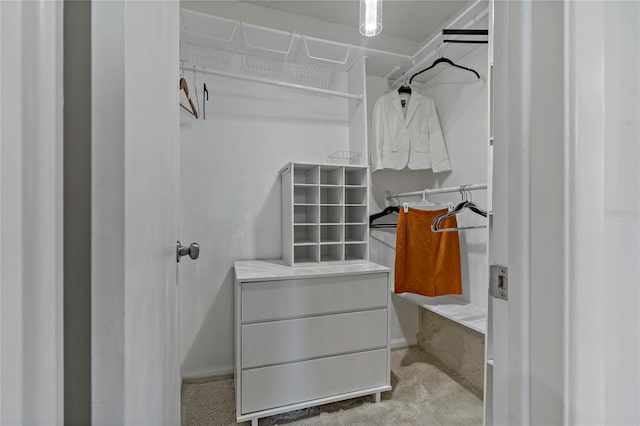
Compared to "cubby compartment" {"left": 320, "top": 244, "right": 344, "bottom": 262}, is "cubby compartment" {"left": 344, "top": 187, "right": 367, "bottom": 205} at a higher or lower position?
higher

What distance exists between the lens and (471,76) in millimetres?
2047

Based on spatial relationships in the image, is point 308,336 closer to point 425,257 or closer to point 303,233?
point 303,233

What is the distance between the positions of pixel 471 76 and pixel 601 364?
2.07 meters

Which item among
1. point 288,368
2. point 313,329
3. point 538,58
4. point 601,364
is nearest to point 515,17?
point 538,58

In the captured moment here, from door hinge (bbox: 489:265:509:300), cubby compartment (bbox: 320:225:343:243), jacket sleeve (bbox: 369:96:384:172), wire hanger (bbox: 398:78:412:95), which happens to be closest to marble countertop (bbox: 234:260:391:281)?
cubby compartment (bbox: 320:225:343:243)

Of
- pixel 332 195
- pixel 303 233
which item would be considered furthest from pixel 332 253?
pixel 332 195

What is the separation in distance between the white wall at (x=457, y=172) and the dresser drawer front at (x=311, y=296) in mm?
686

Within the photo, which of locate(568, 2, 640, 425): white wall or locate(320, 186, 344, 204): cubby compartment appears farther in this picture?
locate(320, 186, 344, 204): cubby compartment

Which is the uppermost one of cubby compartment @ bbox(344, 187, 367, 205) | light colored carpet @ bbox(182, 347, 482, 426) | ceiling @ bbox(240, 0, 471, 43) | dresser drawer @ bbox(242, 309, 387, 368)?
ceiling @ bbox(240, 0, 471, 43)

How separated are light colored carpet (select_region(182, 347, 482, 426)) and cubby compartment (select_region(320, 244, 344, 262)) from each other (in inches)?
33.8

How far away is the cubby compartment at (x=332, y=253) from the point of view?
6.53 ft

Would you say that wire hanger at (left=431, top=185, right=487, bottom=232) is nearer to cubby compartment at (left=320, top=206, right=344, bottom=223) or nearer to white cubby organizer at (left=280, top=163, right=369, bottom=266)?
white cubby organizer at (left=280, top=163, right=369, bottom=266)

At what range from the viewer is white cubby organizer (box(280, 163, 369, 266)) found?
1.88 meters

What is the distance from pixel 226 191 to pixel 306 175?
1.90 feet
